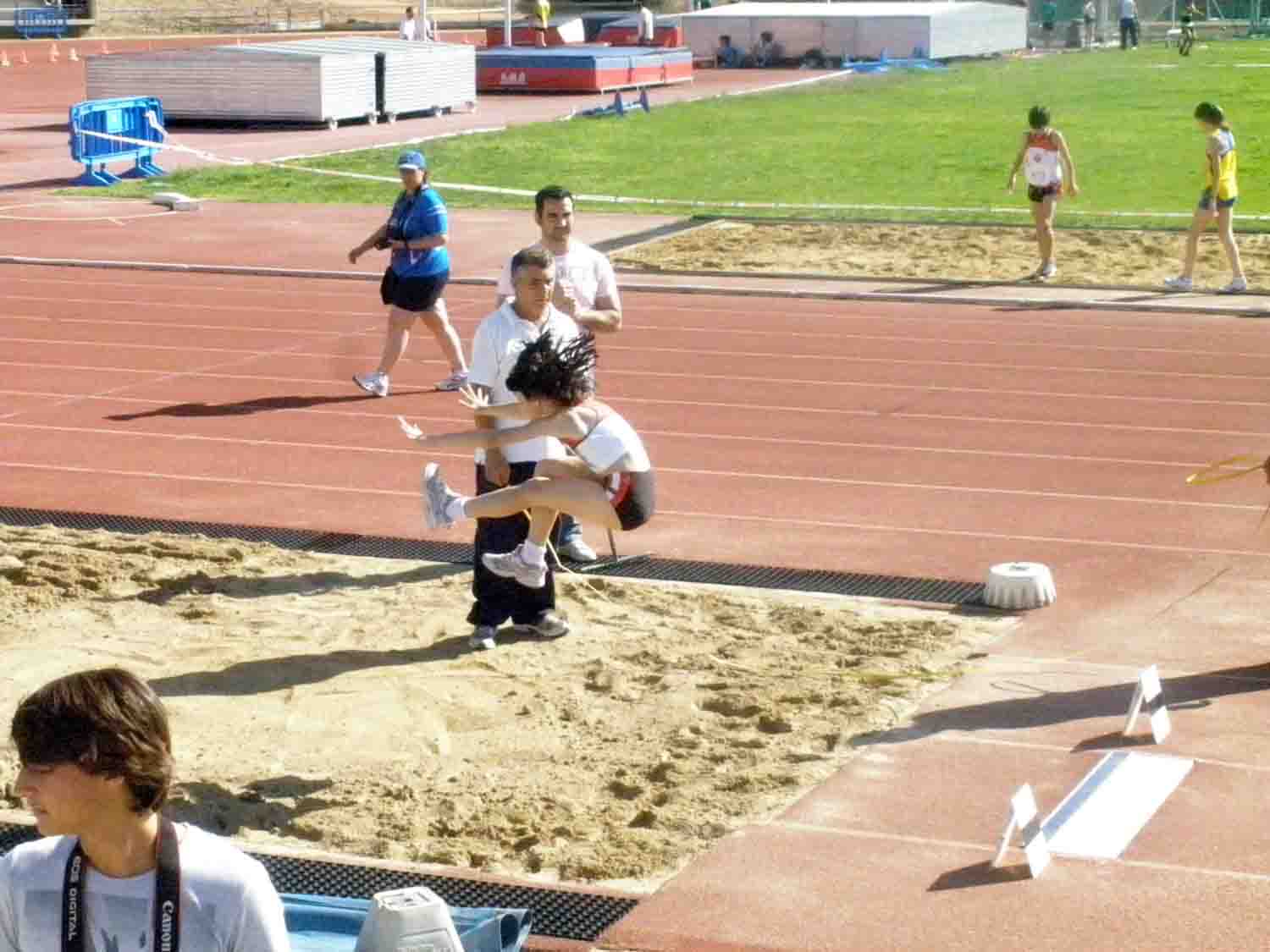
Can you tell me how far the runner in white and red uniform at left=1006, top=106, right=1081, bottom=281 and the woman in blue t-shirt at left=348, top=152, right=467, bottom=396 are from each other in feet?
24.7

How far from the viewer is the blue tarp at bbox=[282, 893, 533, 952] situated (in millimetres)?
6121

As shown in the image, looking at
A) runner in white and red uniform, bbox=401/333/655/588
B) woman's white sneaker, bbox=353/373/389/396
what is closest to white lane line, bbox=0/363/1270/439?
woman's white sneaker, bbox=353/373/389/396

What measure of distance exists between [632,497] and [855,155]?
25.8m

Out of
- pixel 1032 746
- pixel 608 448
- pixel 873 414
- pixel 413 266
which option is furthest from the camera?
pixel 413 266

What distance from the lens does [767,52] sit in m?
59.5

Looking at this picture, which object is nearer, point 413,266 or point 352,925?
point 352,925

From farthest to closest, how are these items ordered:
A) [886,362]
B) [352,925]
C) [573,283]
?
[886,362], [573,283], [352,925]

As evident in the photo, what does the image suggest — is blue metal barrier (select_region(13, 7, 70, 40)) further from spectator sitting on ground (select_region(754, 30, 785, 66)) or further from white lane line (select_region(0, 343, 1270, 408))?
white lane line (select_region(0, 343, 1270, 408))

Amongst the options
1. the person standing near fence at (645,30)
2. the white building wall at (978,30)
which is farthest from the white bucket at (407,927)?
the white building wall at (978,30)

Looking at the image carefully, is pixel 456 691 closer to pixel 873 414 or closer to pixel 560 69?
pixel 873 414

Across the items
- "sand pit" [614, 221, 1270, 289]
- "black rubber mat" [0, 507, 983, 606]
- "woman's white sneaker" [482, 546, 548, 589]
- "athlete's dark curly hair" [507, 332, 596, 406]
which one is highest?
"athlete's dark curly hair" [507, 332, 596, 406]

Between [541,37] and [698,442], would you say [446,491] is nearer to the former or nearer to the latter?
[698,442]

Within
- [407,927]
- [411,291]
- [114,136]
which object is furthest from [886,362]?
[114,136]

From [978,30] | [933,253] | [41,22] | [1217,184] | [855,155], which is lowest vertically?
[933,253]
